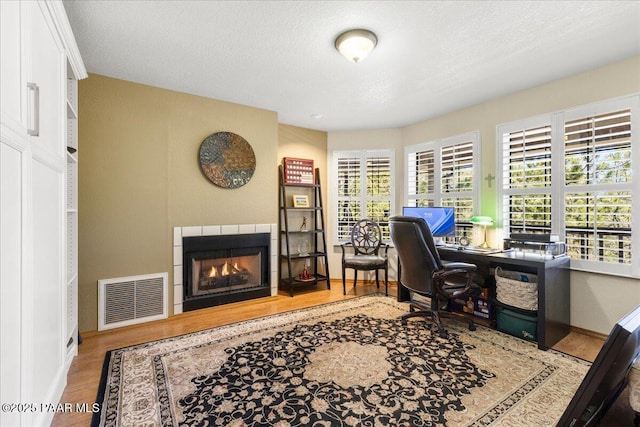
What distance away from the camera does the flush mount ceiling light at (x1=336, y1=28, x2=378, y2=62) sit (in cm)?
216

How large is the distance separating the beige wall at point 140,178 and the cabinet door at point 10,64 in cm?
192

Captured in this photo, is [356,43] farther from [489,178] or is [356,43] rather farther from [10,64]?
[489,178]

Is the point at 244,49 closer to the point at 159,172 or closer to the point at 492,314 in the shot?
the point at 159,172

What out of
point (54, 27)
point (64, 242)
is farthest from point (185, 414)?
point (54, 27)

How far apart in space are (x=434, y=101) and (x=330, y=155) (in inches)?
73.3

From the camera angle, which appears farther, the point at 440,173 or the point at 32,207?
the point at 440,173

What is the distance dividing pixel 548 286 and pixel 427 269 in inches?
39.0

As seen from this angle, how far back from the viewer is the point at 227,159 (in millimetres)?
3654

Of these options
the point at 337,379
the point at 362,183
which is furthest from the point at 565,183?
the point at 337,379

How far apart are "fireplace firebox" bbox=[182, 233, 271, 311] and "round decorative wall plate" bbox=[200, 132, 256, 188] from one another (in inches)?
27.8

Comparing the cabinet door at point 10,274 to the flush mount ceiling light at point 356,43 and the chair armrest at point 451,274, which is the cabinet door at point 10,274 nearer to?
the flush mount ceiling light at point 356,43

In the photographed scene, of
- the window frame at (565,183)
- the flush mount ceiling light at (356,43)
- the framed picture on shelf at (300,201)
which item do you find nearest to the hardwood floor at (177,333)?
the window frame at (565,183)

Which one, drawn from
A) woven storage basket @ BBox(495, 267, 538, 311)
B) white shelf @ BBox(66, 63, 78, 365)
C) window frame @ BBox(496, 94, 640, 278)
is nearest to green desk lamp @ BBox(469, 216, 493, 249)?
window frame @ BBox(496, 94, 640, 278)

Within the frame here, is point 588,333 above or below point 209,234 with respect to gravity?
below
